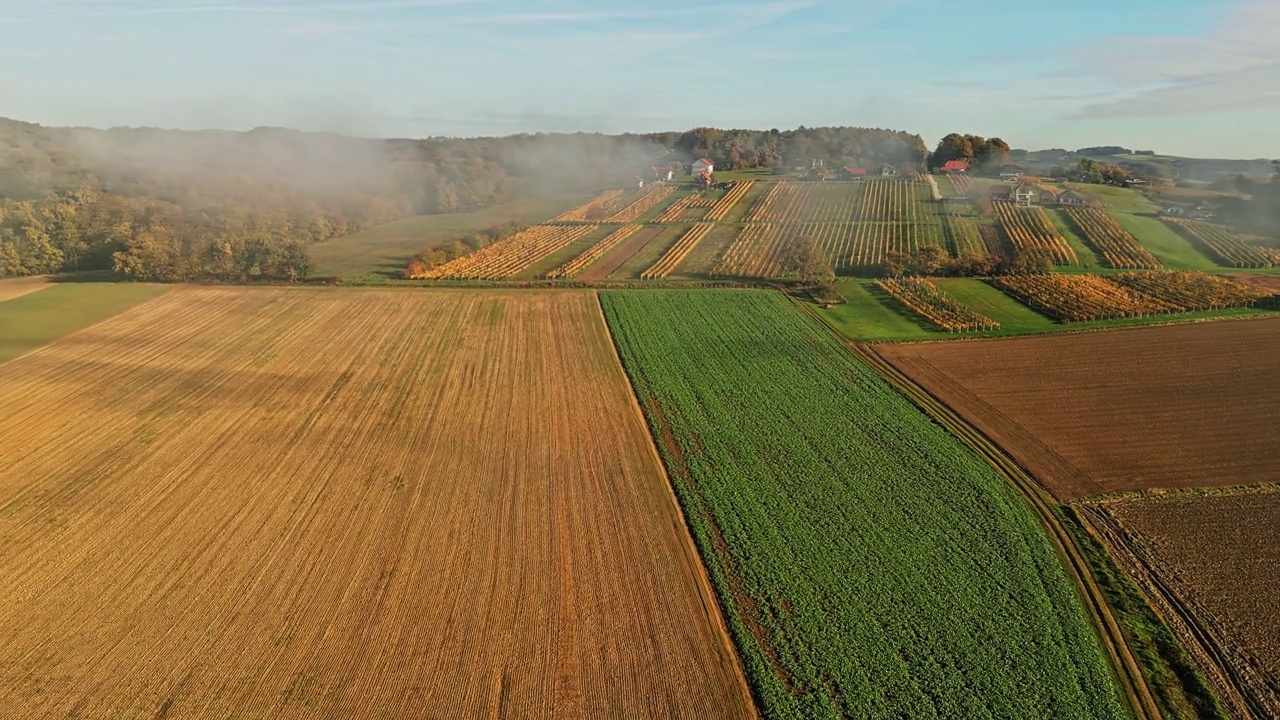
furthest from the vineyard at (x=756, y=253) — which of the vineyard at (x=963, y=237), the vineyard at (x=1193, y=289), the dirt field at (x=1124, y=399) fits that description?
the vineyard at (x=1193, y=289)

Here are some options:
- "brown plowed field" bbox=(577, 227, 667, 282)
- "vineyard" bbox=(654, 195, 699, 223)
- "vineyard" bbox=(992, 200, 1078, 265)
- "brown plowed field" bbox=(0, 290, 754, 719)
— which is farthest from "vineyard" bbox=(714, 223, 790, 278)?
"brown plowed field" bbox=(0, 290, 754, 719)

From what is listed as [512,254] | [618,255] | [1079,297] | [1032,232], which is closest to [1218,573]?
[1079,297]

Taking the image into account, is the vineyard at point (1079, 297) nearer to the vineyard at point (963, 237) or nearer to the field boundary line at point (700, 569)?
the vineyard at point (963, 237)

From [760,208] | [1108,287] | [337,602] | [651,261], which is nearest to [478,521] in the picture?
[337,602]

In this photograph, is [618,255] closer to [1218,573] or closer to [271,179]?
[1218,573]

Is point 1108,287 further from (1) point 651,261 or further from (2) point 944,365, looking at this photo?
(1) point 651,261

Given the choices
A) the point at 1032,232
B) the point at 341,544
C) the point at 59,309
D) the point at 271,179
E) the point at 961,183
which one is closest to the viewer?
the point at 341,544

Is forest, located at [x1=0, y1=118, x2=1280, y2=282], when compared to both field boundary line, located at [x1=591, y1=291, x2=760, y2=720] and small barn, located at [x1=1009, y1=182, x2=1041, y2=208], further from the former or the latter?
field boundary line, located at [x1=591, y1=291, x2=760, y2=720]
